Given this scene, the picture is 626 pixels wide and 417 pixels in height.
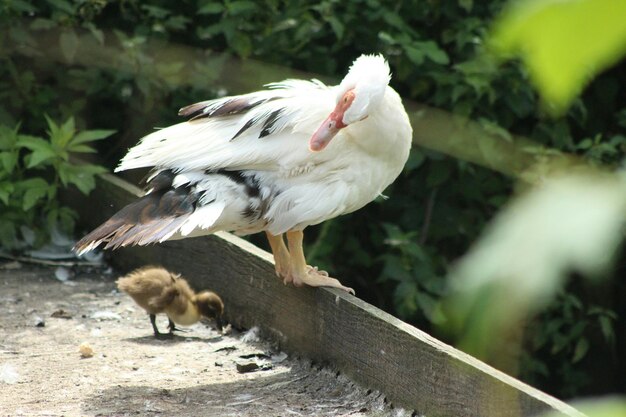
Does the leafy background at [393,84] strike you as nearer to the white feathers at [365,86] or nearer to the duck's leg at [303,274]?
the duck's leg at [303,274]

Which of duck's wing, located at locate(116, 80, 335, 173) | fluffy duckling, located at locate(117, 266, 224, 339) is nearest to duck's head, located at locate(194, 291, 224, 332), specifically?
fluffy duckling, located at locate(117, 266, 224, 339)

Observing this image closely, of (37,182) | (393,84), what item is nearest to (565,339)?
(393,84)

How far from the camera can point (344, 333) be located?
3.36 meters

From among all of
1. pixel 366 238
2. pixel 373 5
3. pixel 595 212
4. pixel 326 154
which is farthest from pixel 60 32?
pixel 595 212

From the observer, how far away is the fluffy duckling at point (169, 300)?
12.6 feet

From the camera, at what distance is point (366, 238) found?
5.97 m

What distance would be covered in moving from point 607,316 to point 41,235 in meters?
3.11

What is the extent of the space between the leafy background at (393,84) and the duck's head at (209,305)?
1.50 m

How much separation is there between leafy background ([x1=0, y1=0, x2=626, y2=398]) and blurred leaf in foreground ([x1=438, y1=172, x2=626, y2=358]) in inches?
187

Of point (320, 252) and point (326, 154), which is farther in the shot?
point (320, 252)

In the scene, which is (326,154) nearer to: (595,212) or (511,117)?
(511,117)

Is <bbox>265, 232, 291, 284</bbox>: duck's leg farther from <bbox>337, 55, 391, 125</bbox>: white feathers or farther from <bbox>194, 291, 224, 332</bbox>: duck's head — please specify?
<bbox>337, 55, 391, 125</bbox>: white feathers

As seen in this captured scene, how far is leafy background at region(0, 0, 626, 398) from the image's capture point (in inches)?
211

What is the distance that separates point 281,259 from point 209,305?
355 mm
